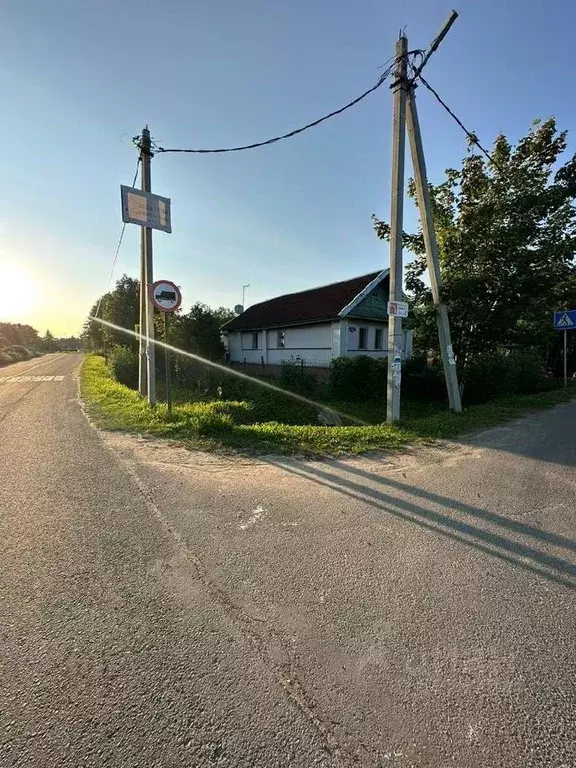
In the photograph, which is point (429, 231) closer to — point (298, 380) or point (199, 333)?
point (298, 380)

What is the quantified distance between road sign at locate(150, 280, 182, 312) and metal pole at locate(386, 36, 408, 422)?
441cm

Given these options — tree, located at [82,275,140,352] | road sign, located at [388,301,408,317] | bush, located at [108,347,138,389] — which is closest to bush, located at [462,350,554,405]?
road sign, located at [388,301,408,317]

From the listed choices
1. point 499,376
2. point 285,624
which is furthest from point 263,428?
point 499,376

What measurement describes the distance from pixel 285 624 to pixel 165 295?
22.2 feet

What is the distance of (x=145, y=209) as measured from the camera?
27.5 feet

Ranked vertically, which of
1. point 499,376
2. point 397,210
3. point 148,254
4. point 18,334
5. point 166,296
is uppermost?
point 18,334

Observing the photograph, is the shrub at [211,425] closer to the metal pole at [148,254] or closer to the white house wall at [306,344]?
the metal pole at [148,254]

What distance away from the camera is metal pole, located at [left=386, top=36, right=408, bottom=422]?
714 cm

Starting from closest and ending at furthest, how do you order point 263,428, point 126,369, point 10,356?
point 263,428 < point 126,369 < point 10,356

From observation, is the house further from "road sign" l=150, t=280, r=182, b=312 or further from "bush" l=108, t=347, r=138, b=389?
"road sign" l=150, t=280, r=182, b=312

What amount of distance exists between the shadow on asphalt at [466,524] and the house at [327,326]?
12.0 meters

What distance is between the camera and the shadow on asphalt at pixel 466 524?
2838 mm

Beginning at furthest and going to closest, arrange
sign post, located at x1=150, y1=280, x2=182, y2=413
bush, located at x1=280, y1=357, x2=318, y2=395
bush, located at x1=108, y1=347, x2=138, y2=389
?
bush, located at x1=108, y1=347, x2=138, y2=389, bush, located at x1=280, y1=357, x2=318, y2=395, sign post, located at x1=150, y1=280, x2=182, y2=413

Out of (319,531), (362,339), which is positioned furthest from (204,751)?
(362,339)
